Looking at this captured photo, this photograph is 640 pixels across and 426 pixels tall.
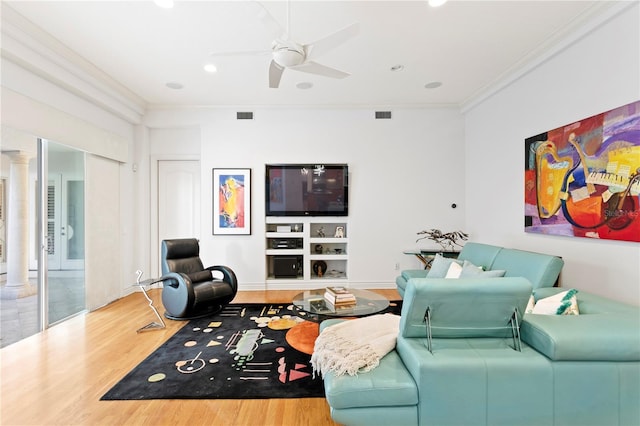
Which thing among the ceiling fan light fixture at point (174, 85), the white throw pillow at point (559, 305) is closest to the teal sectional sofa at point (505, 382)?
the white throw pillow at point (559, 305)

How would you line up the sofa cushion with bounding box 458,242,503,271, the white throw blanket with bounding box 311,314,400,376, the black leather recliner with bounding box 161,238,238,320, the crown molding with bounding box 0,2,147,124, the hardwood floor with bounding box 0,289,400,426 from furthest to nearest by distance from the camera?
the black leather recliner with bounding box 161,238,238,320
the sofa cushion with bounding box 458,242,503,271
the crown molding with bounding box 0,2,147,124
the hardwood floor with bounding box 0,289,400,426
the white throw blanket with bounding box 311,314,400,376

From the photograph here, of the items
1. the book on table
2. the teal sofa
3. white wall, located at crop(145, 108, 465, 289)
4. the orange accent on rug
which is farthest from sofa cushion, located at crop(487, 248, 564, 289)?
the orange accent on rug

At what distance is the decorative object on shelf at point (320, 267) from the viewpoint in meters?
4.92

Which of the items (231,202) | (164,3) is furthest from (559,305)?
(231,202)

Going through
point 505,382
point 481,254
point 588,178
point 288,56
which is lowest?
point 505,382

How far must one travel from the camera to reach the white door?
16.6 ft

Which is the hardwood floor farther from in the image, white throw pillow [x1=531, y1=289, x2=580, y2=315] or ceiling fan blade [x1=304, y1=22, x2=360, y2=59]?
ceiling fan blade [x1=304, y1=22, x2=360, y2=59]

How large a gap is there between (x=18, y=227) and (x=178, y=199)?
7.19 ft

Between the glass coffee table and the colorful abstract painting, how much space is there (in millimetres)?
1955

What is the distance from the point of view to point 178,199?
5.09 meters

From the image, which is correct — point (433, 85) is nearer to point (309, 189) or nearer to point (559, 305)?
point (309, 189)

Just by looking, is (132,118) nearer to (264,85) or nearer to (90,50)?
(90,50)

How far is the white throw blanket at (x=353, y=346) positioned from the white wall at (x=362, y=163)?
110 inches

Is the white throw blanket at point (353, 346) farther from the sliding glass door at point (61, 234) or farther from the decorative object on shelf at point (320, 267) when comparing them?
the sliding glass door at point (61, 234)
